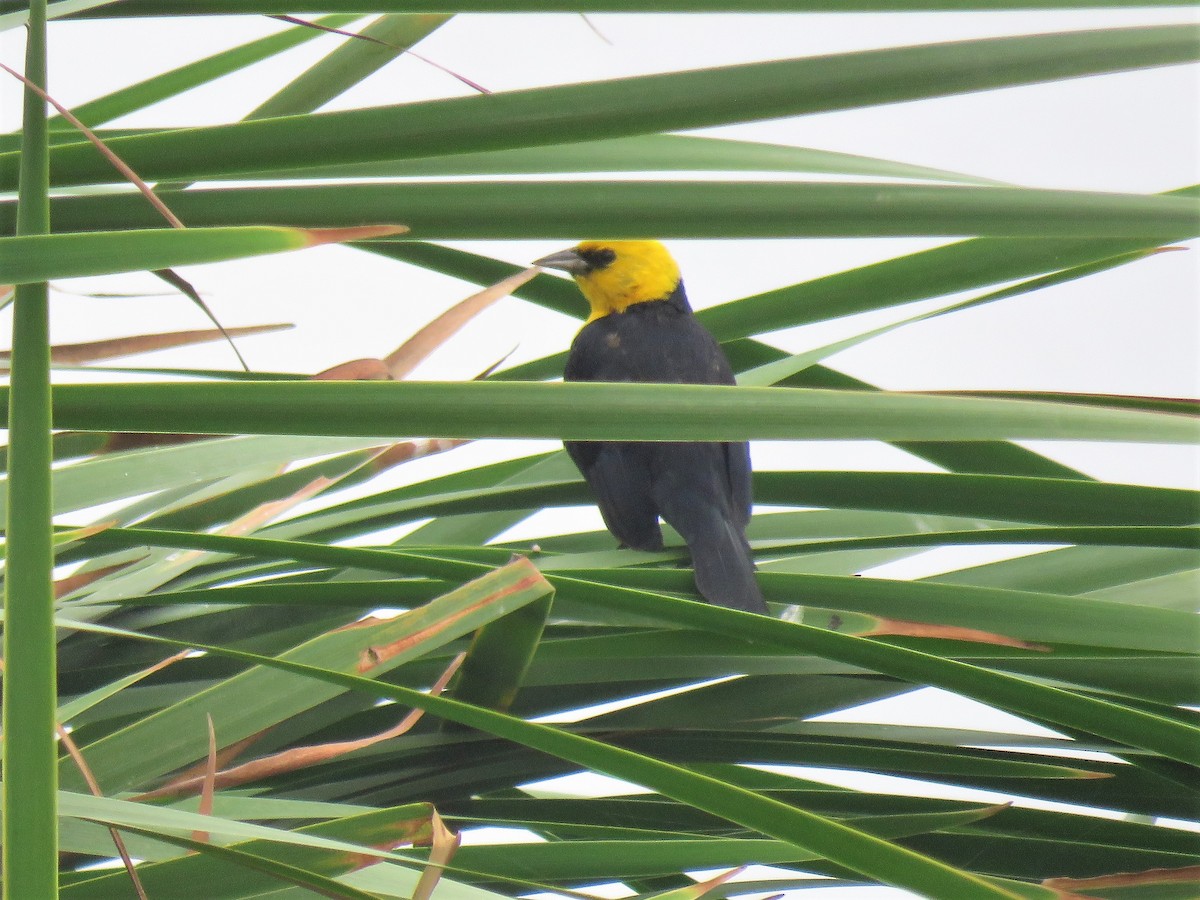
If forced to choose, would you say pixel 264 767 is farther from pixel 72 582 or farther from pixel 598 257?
pixel 598 257

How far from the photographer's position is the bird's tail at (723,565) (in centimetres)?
101

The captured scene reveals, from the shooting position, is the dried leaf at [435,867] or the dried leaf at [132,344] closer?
the dried leaf at [435,867]

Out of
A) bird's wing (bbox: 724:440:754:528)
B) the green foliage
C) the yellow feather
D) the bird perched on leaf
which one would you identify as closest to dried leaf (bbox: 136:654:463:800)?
the green foliage

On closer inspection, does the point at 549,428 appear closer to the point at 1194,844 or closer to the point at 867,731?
the point at 867,731

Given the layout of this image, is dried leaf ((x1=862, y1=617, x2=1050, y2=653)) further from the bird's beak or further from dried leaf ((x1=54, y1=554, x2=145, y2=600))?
the bird's beak

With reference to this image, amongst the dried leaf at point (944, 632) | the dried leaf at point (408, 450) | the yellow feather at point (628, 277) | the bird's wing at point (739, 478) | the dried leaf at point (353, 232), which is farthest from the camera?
the yellow feather at point (628, 277)

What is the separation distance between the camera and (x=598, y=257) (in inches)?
86.8

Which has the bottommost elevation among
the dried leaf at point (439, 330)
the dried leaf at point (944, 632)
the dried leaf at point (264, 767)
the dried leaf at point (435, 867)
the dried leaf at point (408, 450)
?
the dried leaf at point (435, 867)

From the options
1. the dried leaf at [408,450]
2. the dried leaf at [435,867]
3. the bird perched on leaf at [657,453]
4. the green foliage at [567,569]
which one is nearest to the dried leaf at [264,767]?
the green foliage at [567,569]

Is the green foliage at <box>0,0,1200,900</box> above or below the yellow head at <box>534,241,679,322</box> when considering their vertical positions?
below

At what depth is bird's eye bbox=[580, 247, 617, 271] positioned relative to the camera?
2.19 meters

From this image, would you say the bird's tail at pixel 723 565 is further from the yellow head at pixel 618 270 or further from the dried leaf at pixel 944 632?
the yellow head at pixel 618 270

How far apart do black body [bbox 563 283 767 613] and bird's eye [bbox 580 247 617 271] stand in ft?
0.67

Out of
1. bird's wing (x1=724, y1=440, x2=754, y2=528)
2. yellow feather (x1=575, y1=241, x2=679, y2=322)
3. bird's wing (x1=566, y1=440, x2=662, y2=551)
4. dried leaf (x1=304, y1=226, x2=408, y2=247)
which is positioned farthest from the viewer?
yellow feather (x1=575, y1=241, x2=679, y2=322)
